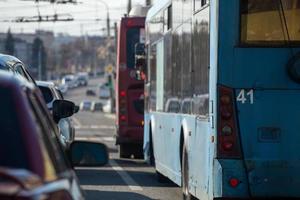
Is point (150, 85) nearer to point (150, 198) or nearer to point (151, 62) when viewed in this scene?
point (151, 62)

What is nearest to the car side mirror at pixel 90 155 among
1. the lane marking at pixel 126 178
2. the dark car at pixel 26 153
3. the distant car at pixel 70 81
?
the dark car at pixel 26 153

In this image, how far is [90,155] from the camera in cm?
581

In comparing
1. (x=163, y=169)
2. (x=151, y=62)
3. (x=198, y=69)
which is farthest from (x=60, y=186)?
(x=151, y=62)

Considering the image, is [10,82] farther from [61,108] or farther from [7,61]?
[61,108]

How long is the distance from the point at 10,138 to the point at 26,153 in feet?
0.44

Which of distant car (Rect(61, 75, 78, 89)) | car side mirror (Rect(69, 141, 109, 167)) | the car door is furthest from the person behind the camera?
distant car (Rect(61, 75, 78, 89))

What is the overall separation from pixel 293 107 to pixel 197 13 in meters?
2.10

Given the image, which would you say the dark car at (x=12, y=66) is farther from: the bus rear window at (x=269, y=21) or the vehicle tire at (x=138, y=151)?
the vehicle tire at (x=138, y=151)

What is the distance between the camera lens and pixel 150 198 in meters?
13.3

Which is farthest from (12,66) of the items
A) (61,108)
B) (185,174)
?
(185,174)

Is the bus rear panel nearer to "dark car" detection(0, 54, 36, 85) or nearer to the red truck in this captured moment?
the red truck

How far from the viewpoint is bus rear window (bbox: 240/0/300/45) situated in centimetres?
930

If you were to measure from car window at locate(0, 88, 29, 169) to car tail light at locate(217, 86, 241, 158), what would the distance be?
5136 mm

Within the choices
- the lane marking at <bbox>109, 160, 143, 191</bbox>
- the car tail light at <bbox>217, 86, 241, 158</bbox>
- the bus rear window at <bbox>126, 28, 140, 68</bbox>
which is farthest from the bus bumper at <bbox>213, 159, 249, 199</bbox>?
the bus rear window at <bbox>126, 28, 140, 68</bbox>
